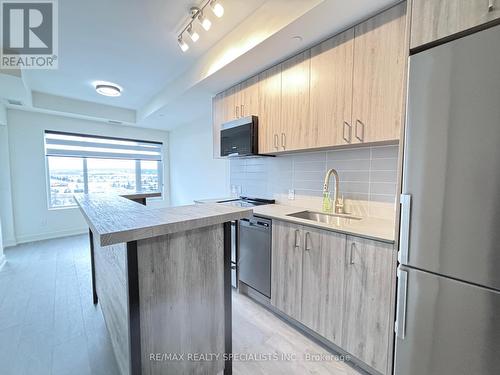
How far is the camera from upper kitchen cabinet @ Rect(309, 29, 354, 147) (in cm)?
166

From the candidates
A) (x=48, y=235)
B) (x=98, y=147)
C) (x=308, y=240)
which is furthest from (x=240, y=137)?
(x=48, y=235)

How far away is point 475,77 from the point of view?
929mm

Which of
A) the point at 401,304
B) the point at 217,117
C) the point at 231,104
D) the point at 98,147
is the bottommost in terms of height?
the point at 401,304

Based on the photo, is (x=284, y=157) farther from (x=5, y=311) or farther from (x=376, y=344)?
(x=5, y=311)

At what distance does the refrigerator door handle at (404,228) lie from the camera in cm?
113

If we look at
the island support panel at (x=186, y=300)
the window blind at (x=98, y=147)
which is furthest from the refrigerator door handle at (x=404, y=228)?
the window blind at (x=98, y=147)

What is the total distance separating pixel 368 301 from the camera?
4.57ft

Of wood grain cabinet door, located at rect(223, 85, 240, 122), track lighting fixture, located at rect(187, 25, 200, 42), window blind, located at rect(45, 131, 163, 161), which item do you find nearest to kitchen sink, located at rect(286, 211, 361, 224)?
wood grain cabinet door, located at rect(223, 85, 240, 122)

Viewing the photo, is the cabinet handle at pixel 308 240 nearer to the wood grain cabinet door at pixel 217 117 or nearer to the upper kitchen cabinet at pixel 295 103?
the upper kitchen cabinet at pixel 295 103

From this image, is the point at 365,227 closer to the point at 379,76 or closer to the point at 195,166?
the point at 379,76

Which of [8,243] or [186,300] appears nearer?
[186,300]

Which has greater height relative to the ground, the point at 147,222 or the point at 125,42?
the point at 125,42

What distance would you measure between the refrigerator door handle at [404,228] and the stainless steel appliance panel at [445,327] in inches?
3.0

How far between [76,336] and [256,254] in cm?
164
